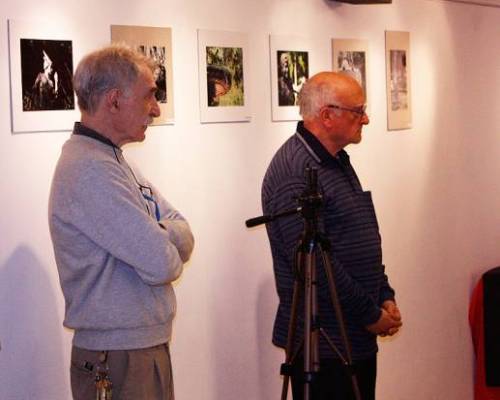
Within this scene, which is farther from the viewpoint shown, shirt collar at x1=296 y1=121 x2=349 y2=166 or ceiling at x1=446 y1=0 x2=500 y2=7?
ceiling at x1=446 y1=0 x2=500 y2=7

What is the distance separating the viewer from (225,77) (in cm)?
348

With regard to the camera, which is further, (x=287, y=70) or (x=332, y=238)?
(x=287, y=70)

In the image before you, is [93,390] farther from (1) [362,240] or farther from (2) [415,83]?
(2) [415,83]

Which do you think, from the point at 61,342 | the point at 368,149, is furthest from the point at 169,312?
the point at 368,149

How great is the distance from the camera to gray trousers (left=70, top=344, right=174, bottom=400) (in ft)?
7.93

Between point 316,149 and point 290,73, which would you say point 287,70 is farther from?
point 316,149

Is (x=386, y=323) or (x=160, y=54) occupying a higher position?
(x=160, y=54)

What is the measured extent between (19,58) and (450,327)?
3041 millimetres

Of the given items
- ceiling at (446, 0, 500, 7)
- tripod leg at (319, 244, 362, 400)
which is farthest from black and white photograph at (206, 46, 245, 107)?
ceiling at (446, 0, 500, 7)

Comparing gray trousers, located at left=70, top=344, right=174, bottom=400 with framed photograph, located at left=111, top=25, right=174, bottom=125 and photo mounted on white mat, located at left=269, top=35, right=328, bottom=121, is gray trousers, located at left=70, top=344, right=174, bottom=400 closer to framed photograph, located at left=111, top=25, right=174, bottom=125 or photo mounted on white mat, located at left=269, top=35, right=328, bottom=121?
framed photograph, located at left=111, top=25, right=174, bottom=125

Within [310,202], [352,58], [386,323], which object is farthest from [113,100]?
[352,58]

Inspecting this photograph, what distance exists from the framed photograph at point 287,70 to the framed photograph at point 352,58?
0.59 feet

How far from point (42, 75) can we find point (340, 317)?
122 centimetres

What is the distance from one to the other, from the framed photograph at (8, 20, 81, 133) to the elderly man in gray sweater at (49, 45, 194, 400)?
0.38m
